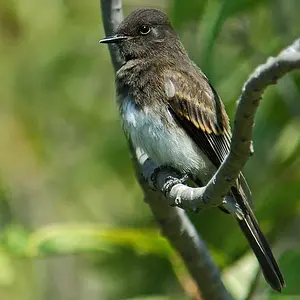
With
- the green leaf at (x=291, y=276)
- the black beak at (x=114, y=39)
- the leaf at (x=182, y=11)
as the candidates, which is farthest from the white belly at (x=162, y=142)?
the green leaf at (x=291, y=276)

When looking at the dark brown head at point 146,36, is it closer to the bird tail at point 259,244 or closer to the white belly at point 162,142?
the white belly at point 162,142

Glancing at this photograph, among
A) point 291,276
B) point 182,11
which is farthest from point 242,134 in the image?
point 182,11

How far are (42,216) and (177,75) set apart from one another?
2.82m

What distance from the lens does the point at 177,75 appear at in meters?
3.79

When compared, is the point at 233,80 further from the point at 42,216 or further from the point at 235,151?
the point at 42,216

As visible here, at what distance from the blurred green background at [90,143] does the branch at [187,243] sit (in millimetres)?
259

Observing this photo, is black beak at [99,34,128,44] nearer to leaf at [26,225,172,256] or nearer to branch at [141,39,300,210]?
leaf at [26,225,172,256]

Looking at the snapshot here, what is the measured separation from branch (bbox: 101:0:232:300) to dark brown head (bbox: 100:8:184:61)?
71cm

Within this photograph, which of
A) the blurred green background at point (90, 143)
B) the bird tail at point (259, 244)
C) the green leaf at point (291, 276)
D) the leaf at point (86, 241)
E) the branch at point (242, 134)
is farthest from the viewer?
the blurred green background at point (90, 143)

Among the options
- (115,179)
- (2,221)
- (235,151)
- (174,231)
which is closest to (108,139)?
(115,179)

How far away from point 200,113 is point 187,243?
2.21ft

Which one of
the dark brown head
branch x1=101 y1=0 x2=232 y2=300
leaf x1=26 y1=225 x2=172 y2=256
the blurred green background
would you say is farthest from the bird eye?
leaf x1=26 y1=225 x2=172 y2=256

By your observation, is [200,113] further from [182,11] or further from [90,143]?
[90,143]

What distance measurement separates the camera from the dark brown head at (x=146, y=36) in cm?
398
